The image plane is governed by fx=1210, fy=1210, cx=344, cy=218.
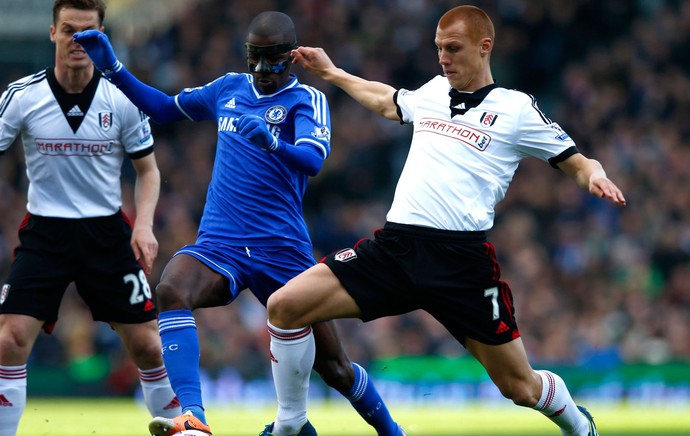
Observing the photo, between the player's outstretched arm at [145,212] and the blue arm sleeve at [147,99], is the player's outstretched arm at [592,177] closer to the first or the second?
the blue arm sleeve at [147,99]

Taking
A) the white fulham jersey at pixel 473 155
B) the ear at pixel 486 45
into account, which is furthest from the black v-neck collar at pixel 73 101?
the ear at pixel 486 45

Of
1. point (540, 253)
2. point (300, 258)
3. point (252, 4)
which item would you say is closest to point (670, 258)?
point (540, 253)

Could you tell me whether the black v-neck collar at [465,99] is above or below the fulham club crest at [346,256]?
above

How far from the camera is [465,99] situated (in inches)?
278

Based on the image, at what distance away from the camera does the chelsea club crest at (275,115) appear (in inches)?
293

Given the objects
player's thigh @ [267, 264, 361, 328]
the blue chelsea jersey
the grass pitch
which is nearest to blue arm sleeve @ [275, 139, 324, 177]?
the blue chelsea jersey

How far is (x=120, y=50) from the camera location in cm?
1842

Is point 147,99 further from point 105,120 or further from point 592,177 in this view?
point 592,177

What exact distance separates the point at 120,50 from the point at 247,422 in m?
8.22

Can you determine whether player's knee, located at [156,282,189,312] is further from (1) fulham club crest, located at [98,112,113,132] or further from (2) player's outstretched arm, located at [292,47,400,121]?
(2) player's outstretched arm, located at [292,47,400,121]

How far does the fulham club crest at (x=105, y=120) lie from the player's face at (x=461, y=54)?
2.21 meters

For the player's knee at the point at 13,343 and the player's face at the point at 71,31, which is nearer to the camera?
the player's knee at the point at 13,343

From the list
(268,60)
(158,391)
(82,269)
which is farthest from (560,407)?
(82,269)

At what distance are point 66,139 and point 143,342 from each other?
138 cm
